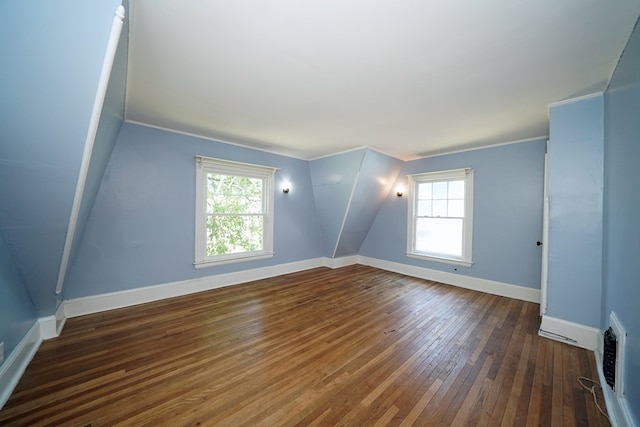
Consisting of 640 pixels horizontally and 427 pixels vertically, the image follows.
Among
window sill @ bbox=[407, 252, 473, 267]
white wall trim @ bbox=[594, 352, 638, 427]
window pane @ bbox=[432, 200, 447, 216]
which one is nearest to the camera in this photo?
white wall trim @ bbox=[594, 352, 638, 427]

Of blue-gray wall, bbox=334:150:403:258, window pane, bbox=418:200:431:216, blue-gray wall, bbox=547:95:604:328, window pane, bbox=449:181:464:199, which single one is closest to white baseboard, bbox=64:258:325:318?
blue-gray wall, bbox=334:150:403:258

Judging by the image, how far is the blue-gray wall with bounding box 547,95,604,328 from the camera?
85.0 inches

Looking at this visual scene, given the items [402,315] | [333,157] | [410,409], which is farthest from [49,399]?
[333,157]

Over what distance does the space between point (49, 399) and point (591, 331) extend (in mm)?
4356

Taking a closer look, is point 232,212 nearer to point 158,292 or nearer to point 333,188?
point 158,292

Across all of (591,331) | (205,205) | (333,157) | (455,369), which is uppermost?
(333,157)

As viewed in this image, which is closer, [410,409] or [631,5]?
[631,5]

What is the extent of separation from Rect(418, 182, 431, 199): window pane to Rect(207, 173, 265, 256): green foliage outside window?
3.07m

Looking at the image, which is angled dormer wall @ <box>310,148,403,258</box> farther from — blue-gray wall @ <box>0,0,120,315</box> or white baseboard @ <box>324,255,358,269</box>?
blue-gray wall @ <box>0,0,120,315</box>

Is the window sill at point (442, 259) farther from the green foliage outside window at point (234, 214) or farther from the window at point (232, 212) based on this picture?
the green foliage outside window at point (234, 214)

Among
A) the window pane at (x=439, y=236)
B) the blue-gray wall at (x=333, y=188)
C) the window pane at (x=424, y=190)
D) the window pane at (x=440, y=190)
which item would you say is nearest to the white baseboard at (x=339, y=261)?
the blue-gray wall at (x=333, y=188)

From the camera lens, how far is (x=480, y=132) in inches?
Answer: 124

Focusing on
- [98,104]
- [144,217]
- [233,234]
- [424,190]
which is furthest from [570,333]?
[144,217]

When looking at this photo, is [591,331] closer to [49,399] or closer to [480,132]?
[480,132]
